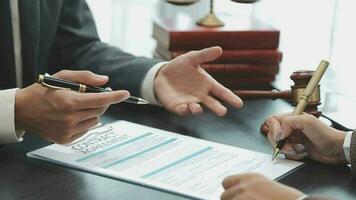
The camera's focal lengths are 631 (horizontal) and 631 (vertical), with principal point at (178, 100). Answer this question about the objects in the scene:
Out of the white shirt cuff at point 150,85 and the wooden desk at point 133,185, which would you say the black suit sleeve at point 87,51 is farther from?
the wooden desk at point 133,185

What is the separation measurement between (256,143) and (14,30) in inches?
27.7

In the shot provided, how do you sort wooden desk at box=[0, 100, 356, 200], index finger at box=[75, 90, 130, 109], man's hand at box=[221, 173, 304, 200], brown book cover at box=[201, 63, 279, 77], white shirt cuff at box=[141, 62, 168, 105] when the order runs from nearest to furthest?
man's hand at box=[221, 173, 304, 200]
wooden desk at box=[0, 100, 356, 200]
index finger at box=[75, 90, 130, 109]
white shirt cuff at box=[141, 62, 168, 105]
brown book cover at box=[201, 63, 279, 77]

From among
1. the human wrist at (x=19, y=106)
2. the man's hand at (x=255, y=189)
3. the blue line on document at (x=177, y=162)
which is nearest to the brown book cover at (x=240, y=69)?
the blue line on document at (x=177, y=162)

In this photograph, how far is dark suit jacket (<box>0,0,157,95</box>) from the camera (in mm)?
1601

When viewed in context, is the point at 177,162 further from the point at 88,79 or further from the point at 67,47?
the point at 67,47

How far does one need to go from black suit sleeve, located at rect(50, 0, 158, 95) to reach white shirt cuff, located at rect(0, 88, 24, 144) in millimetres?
402

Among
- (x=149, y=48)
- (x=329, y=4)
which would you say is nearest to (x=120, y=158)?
(x=329, y=4)

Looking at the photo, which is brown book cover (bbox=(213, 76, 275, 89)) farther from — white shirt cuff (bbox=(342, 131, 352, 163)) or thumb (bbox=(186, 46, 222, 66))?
white shirt cuff (bbox=(342, 131, 352, 163))

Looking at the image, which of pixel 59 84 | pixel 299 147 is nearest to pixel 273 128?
pixel 299 147

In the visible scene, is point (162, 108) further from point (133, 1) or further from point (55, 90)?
point (133, 1)

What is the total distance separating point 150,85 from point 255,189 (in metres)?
0.63

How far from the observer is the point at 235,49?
5.53 ft

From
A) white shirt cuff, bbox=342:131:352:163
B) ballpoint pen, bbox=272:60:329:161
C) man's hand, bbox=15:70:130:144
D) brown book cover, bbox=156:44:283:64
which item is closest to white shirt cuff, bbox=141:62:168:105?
brown book cover, bbox=156:44:283:64

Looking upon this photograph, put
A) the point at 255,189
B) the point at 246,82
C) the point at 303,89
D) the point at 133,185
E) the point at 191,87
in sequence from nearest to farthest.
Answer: the point at 255,189, the point at 133,185, the point at 303,89, the point at 191,87, the point at 246,82
